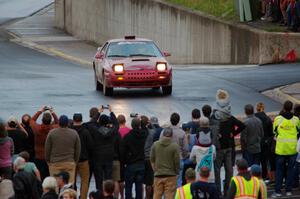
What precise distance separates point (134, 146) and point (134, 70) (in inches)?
421

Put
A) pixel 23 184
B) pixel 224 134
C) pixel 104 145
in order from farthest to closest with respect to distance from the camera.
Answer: pixel 224 134
pixel 104 145
pixel 23 184

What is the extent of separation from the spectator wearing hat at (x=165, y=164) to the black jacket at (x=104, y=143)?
101 cm

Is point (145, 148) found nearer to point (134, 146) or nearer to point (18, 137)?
point (134, 146)

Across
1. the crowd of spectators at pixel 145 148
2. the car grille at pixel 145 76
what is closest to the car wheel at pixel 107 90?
the car grille at pixel 145 76

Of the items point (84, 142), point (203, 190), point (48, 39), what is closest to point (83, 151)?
point (84, 142)

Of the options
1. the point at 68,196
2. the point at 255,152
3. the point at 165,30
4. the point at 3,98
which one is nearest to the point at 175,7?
the point at 165,30

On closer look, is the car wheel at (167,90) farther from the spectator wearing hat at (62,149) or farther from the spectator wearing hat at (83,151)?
the spectator wearing hat at (62,149)

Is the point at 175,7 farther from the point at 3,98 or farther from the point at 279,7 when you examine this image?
the point at 3,98

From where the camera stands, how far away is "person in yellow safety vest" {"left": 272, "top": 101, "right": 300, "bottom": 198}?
1855 cm

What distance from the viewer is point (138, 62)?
28.5m

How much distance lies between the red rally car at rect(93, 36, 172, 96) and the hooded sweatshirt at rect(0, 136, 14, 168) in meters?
11.3

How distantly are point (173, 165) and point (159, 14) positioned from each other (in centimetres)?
A: 2926

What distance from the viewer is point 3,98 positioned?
27.9 meters

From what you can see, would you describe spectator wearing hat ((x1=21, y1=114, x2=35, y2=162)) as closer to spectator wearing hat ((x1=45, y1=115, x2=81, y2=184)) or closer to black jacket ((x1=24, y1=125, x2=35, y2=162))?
black jacket ((x1=24, y1=125, x2=35, y2=162))
